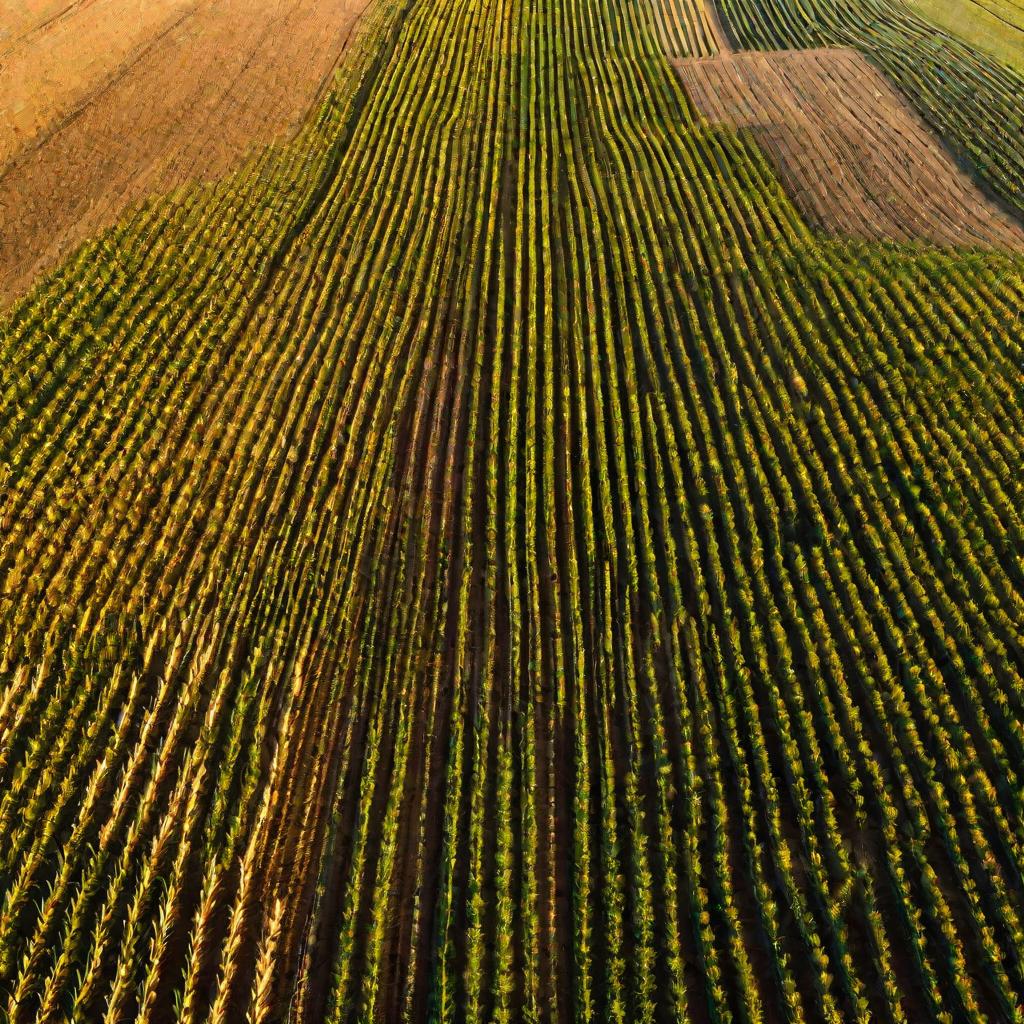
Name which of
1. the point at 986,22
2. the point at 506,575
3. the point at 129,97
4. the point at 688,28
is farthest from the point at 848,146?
the point at 129,97

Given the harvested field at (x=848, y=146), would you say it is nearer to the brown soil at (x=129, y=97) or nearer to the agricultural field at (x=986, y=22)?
the agricultural field at (x=986, y=22)

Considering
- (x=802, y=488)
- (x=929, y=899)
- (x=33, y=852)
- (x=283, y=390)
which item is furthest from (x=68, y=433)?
(x=929, y=899)

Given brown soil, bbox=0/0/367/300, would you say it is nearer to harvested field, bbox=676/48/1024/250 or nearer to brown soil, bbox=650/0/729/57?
brown soil, bbox=650/0/729/57

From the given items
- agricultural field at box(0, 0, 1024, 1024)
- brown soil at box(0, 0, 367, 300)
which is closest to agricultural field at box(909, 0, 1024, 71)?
agricultural field at box(0, 0, 1024, 1024)

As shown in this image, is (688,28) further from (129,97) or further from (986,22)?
(129,97)

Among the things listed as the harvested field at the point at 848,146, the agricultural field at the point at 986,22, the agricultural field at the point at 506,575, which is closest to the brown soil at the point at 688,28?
the harvested field at the point at 848,146
